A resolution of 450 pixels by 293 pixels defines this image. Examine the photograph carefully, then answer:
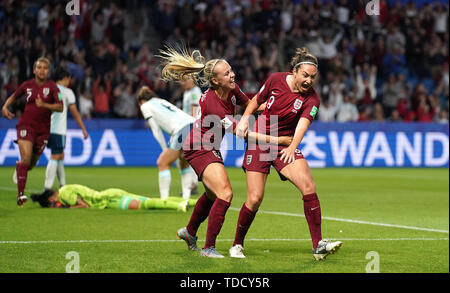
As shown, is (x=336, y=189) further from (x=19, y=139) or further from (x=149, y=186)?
(x=19, y=139)

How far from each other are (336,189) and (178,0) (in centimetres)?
1137

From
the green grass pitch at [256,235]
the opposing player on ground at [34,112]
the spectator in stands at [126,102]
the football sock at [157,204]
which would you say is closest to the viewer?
the green grass pitch at [256,235]

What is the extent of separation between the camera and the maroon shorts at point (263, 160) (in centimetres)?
784

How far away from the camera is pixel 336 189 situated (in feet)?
54.2

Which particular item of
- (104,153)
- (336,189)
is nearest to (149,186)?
(336,189)

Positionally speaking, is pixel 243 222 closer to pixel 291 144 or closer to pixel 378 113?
pixel 291 144

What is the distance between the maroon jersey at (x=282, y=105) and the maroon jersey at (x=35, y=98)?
18.1 ft

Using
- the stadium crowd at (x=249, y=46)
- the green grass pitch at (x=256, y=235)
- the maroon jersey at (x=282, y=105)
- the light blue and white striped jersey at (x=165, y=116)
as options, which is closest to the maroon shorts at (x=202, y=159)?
the maroon jersey at (x=282, y=105)

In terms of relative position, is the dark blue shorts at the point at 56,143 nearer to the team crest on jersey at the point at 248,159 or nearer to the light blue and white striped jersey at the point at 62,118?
the light blue and white striped jersey at the point at 62,118

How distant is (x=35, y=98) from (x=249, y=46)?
1352 cm

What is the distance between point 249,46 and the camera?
2558cm

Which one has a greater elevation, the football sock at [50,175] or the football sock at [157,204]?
the football sock at [50,175]

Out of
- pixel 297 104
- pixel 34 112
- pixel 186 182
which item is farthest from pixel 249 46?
pixel 297 104
